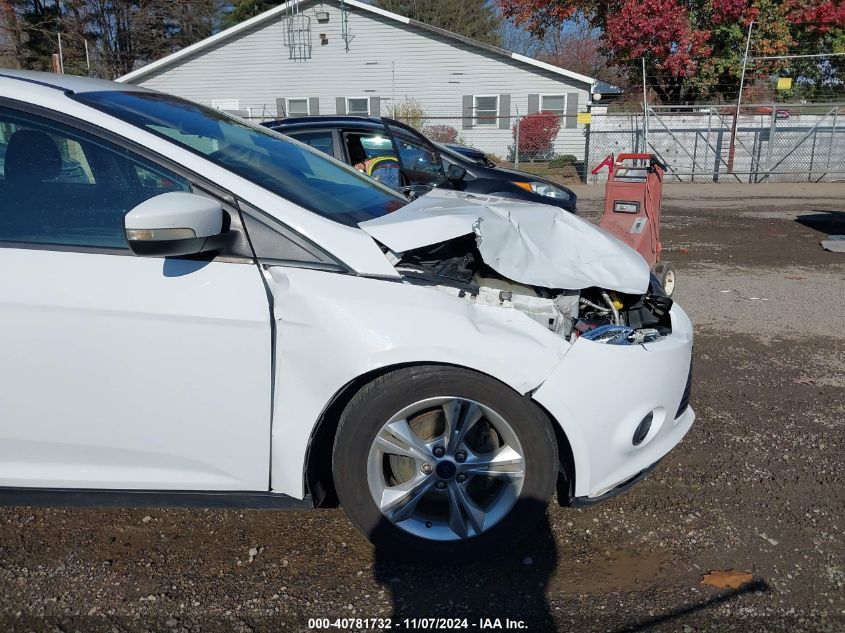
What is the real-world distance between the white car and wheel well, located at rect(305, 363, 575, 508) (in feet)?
0.04

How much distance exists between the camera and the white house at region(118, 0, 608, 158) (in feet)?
83.7

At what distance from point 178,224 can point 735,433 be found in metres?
3.10

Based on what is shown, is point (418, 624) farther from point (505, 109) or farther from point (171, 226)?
point (505, 109)

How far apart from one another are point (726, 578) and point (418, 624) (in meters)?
1.19

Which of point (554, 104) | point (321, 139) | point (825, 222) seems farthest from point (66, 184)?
point (554, 104)

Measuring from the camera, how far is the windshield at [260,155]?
9.04ft

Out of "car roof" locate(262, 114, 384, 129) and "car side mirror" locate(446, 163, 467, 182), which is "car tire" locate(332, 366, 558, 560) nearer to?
"car roof" locate(262, 114, 384, 129)

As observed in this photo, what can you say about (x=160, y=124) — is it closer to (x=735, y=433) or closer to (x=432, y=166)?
(x=735, y=433)

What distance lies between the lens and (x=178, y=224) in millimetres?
2334

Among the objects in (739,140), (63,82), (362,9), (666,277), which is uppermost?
(362,9)

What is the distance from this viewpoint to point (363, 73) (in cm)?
2625

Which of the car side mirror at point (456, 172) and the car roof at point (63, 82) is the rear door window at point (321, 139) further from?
the car roof at point (63, 82)

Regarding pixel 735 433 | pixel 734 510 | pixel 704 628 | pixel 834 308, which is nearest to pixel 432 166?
pixel 834 308

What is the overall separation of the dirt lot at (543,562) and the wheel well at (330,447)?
0.88 feet
